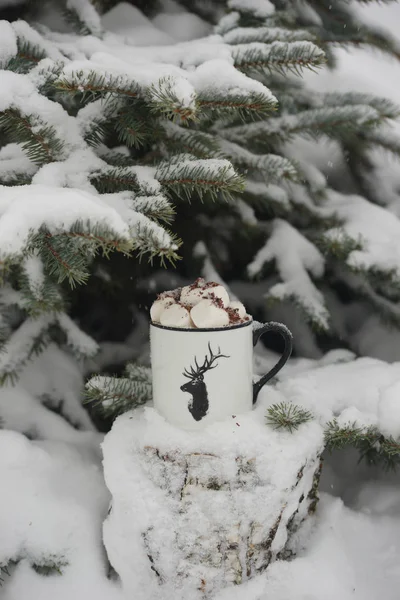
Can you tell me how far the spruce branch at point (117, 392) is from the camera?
35.3 inches

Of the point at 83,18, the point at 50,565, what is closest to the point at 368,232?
the point at 83,18

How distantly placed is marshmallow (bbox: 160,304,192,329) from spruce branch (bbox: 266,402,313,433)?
19cm

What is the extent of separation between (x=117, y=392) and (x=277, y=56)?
1.96 ft

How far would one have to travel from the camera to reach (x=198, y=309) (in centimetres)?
79

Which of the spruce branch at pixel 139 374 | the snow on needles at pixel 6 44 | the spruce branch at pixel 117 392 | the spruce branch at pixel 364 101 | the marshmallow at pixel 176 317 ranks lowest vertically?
the spruce branch at pixel 139 374

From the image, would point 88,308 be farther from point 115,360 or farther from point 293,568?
point 293,568

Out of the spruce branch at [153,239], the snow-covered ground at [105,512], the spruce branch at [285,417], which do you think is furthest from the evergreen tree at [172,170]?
the spruce branch at [285,417]

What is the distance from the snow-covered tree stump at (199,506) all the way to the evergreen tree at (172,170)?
17 centimetres

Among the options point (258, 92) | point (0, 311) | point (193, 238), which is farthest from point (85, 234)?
point (193, 238)

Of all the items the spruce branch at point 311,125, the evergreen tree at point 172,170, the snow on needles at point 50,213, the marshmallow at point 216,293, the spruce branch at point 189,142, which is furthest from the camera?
the spruce branch at point 311,125

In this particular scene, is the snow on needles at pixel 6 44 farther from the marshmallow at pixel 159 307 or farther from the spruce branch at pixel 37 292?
the marshmallow at pixel 159 307

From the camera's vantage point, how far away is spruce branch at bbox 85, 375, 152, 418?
897 mm

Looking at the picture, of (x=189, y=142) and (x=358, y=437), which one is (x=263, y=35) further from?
(x=358, y=437)

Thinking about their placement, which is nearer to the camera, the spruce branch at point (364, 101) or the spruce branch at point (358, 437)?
the spruce branch at point (358, 437)
